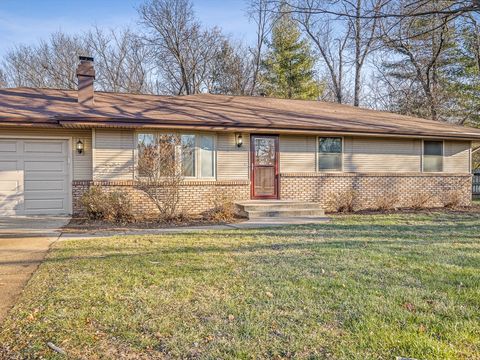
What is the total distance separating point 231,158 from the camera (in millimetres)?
10836

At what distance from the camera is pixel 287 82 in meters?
24.9

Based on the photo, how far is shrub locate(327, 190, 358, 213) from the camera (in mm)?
11157

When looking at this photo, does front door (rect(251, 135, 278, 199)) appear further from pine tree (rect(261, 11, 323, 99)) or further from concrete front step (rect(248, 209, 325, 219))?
pine tree (rect(261, 11, 323, 99))

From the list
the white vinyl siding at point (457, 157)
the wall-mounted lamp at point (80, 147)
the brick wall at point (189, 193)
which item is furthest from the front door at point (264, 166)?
the white vinyl siding at point (457, 157)

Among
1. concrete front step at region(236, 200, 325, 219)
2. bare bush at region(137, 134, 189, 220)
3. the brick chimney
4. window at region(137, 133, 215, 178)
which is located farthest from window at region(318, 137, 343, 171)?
the brick chimney

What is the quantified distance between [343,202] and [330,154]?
1.60m

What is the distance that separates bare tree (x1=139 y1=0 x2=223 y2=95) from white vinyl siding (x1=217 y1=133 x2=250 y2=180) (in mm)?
15457

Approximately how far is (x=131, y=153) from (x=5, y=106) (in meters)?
3.65

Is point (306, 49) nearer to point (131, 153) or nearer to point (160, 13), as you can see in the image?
point (160, 13)

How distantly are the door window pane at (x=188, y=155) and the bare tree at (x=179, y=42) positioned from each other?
15.6 metres

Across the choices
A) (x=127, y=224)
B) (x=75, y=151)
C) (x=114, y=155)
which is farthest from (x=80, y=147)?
(x=127, y=224)

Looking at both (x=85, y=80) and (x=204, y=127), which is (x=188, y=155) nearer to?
(x=204, y=127)

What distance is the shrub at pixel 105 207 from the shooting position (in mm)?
8906

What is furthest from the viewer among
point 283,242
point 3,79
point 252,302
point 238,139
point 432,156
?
point 3,79
